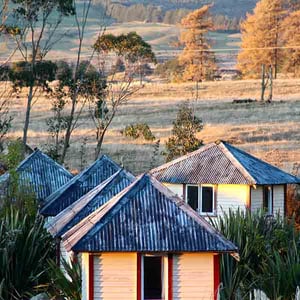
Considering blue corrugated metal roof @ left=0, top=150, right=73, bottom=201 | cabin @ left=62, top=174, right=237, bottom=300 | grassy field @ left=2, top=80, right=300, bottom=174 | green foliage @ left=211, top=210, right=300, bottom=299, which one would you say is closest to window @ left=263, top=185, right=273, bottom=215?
blue corrugated metal roof @ left=0, top=150, right=73, bottom=201

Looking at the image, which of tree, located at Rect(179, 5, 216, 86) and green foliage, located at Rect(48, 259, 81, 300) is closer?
green foliage, located at Rect(48, 259, 81, 300)

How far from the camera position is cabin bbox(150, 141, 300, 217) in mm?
35250

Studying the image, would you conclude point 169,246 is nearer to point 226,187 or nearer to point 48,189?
point 48,189

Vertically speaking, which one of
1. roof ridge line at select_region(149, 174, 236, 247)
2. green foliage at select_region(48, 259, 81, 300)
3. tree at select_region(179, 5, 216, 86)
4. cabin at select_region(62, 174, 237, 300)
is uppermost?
tree at select_region(179, 5, 216, 86)

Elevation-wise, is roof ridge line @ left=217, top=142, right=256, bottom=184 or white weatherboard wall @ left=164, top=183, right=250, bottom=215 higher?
roof ridge line @ left=217, top=142, right=256, bottom=184

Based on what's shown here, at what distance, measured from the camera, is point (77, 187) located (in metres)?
29.0

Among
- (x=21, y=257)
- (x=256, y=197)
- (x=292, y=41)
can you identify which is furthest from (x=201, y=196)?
(x=292, y=41)

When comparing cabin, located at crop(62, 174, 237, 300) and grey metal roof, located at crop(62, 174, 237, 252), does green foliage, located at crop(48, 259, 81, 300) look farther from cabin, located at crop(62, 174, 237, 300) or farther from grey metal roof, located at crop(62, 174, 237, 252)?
cabin, located at crop(62, 174, 237, 300)

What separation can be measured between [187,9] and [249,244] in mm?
166056

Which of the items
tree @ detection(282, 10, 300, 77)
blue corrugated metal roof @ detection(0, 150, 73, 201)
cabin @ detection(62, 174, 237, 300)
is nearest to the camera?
cabin @ detection(62, 174, 237, 300)

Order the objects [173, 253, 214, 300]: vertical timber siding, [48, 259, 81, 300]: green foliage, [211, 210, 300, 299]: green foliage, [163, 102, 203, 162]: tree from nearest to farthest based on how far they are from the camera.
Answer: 1. [173, 253, 214, 300]: vertical timber siding
2. [48, 259, 81, 300]: green foliage
3. [211, 210, 300, 299]: green foliage
4. [163, 102, 203, 162]: tree

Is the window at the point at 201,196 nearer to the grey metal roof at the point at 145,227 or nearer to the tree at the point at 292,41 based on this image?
the grey metal roof at the point at 145,227

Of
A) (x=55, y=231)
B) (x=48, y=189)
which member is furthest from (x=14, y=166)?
(x=55, y=231)

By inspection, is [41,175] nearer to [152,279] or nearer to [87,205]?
[87,205]
